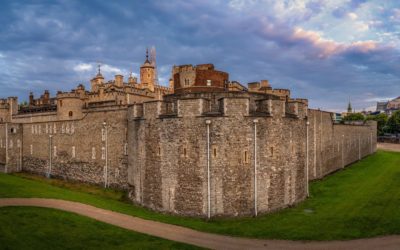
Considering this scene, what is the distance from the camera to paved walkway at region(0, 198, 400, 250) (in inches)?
706

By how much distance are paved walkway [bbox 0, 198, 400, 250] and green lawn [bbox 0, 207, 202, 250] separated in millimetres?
1062

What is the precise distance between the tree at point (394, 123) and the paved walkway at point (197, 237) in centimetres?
9404

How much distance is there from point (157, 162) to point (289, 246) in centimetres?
1163

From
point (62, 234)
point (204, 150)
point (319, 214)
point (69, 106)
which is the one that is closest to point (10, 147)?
point (69, 106)

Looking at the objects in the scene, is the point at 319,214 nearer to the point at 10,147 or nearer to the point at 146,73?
the point at 10,147

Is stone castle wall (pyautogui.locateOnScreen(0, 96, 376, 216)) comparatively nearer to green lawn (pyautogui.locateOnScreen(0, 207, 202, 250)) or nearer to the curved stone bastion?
the curved stone bastion

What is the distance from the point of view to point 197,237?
19.4 m

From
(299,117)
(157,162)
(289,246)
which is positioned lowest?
(289,246)

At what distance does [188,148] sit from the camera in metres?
24.2

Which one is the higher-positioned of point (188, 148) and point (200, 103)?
point (200, 103)

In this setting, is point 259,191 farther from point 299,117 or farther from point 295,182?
point 299,117

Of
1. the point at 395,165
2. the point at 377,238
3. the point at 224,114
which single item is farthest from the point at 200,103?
the point at 395,165

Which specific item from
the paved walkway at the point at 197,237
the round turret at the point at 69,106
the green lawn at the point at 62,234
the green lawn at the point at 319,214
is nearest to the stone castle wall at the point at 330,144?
the green lawn at the point at 319,214

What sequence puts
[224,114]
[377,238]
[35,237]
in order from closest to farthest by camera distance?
[35,237]
[377,238]
[224,114]
